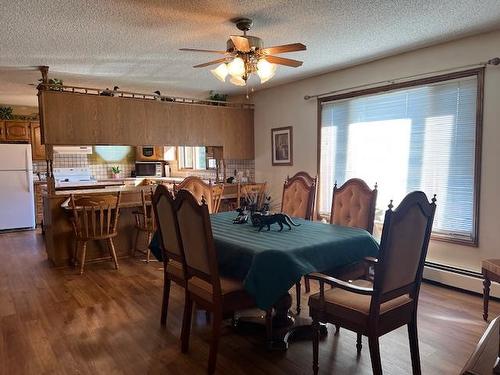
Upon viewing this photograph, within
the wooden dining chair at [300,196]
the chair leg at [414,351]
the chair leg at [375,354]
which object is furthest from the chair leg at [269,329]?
the wooden dining chair at [300,196]

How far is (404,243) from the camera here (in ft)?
6.24

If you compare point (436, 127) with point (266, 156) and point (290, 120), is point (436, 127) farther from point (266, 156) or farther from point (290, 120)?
point (266, 156)

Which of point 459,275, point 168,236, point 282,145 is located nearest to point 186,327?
point 168,236

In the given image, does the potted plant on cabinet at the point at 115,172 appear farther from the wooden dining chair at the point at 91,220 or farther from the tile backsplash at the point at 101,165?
the wooden dining chair at the point at 91,220

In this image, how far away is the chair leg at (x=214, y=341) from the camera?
214cm

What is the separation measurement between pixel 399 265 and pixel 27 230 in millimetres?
6712

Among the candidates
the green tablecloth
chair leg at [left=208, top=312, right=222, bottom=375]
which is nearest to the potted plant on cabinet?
the green tablecloth

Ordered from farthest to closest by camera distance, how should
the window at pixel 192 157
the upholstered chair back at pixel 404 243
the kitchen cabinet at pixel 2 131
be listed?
the window at pixel 192 157
the kitchen cabinet at pixel 2 131
the upholstered chair back at pixel 404 243

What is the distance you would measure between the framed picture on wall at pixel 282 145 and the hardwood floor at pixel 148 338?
8.09ft

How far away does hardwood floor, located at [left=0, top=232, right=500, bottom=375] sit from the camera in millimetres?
2262

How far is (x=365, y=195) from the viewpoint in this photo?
3.13m

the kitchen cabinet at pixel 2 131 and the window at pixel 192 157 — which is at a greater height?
the kitchen cabinet at pixel 2 131

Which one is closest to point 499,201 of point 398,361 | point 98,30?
point 398,361

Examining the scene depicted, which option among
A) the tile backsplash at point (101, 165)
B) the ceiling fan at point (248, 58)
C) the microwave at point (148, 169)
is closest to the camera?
the ceiling fan at point (248, 58)
